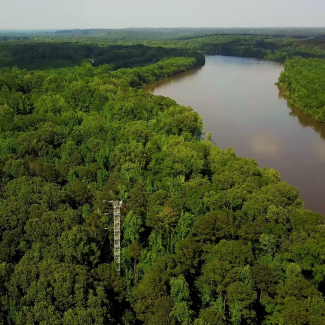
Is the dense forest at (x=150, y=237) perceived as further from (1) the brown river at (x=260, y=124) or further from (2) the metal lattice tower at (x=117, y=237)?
(1) the brown river at (x=260, y=124)

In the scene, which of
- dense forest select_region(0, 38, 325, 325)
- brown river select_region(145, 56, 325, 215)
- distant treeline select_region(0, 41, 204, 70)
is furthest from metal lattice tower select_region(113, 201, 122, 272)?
distant treeline select_region(0, 41, 204, 70)

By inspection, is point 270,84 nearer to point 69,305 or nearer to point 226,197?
point 226,197

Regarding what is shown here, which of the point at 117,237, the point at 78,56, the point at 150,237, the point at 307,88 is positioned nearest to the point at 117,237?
the point at 117,237

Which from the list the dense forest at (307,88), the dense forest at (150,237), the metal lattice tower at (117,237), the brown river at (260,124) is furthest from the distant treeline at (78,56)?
the metal lattice tower at (117,237)

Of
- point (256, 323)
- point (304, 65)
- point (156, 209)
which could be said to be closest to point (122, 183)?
point (156, 209)

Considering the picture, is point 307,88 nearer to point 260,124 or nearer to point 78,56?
point 260,124
